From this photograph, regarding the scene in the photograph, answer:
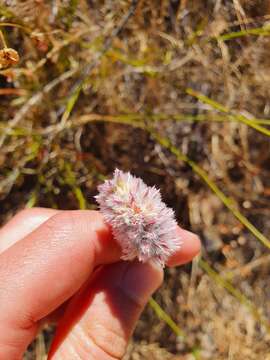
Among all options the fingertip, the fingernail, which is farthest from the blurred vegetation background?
the fingernail

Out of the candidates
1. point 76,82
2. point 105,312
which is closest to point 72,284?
point 105,312

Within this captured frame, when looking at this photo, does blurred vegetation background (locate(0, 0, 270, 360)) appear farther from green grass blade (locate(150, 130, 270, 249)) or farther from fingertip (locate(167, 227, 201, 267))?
fingertip (locate(167, 227, 201, 267))

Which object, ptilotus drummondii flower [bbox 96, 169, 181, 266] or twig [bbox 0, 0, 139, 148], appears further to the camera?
twig [bbox 0, 0, 139, 148]

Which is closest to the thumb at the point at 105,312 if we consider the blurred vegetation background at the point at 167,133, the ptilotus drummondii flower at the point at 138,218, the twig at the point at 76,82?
the ptilotus drummondii flower at the point at 138,218

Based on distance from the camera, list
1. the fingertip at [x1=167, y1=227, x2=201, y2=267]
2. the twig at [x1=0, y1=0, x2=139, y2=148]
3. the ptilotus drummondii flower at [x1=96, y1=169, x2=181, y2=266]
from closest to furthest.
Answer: the ptilotus drummondii flower at [x1=96, y1=169, x2=181, y2=266]
the fingertip at [x1=167, y1=227, x2=201, y2=267]
the twig at [x1=0, y1=0, x2=139, y2=148]

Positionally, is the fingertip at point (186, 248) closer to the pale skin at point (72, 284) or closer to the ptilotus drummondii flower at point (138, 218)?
the pale skin at point (72, 284)

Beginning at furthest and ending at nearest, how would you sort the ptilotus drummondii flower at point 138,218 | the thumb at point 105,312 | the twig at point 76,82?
1. the twig at point 76,82
2. the thumb at point 105,312
3. the ptilotus drummondii flower at point 138,218

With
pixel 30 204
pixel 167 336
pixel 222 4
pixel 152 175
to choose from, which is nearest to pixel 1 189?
pixel 30 204
